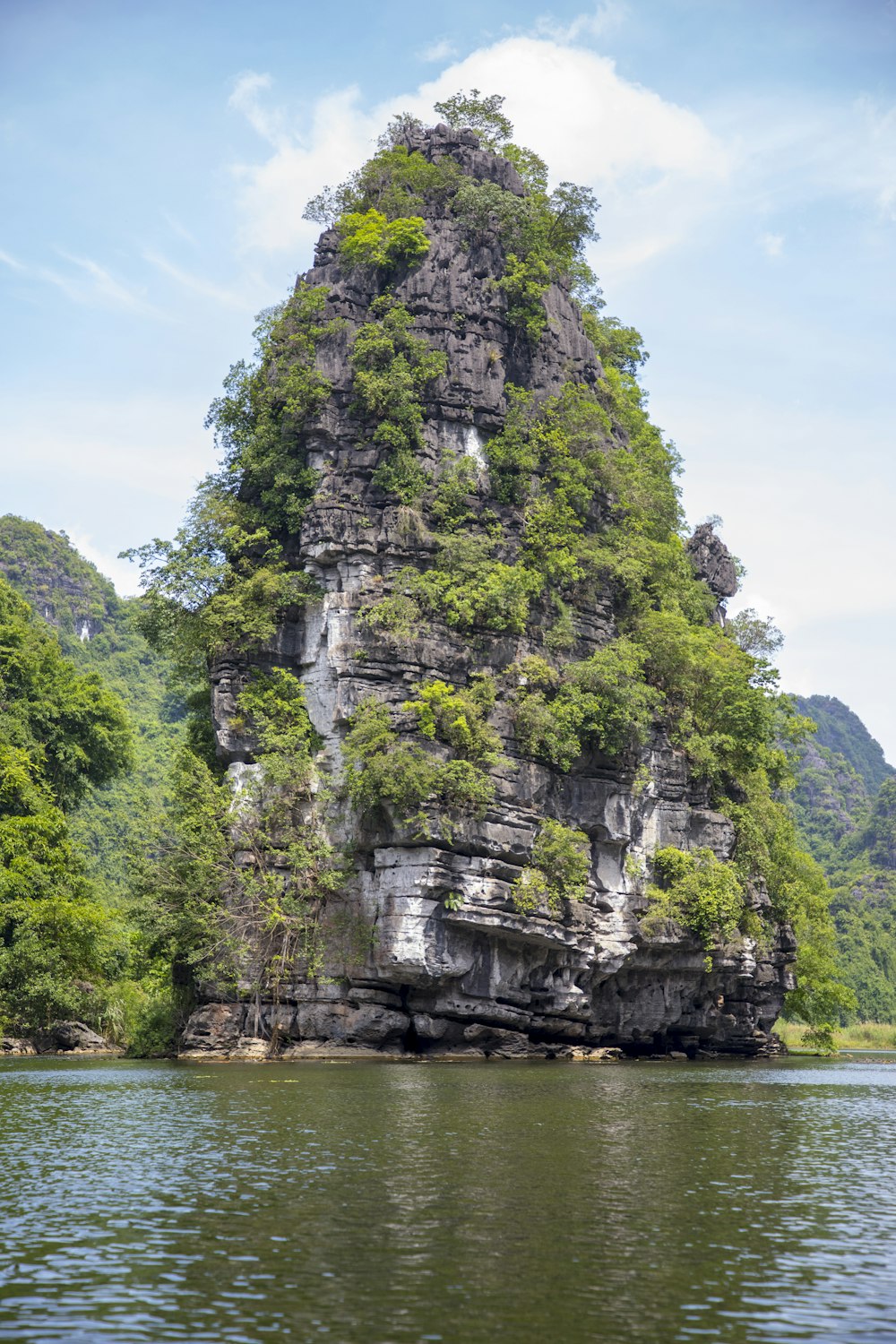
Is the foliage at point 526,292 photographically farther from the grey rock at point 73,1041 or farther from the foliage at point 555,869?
the grey rock at point 73,1041

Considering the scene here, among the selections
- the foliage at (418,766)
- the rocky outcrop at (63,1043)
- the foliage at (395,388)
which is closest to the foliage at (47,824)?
the rocky outcrop at (63,1043)

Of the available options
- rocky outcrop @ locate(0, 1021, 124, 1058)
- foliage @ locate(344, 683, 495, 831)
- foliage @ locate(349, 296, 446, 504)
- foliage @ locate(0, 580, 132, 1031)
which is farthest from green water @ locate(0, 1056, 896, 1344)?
foliage @ locate(349, 296, 446, 504)

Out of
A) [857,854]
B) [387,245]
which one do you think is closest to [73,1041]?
[387,245]

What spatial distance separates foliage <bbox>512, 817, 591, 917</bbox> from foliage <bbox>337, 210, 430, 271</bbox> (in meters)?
19.5

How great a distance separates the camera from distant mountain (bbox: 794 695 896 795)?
177625 millimetres

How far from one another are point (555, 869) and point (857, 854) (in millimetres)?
84242

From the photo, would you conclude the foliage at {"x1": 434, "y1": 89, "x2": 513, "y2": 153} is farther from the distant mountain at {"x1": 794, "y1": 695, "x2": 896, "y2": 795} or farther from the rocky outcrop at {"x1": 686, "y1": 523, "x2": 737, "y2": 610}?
the distant mountain at {"x1": 794, "y1": 695, "x2": 896, "y2": 795}

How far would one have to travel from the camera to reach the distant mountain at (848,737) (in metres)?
178

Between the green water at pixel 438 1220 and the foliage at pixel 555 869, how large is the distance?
43.2 ft

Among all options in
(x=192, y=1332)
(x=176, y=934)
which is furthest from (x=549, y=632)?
(x=192, y=1332)

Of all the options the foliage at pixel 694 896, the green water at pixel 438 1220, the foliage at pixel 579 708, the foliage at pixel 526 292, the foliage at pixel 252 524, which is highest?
the foliage at pixel 526 292

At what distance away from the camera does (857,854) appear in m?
114

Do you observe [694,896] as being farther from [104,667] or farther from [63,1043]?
[104,667]

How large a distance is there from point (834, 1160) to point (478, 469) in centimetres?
2861
